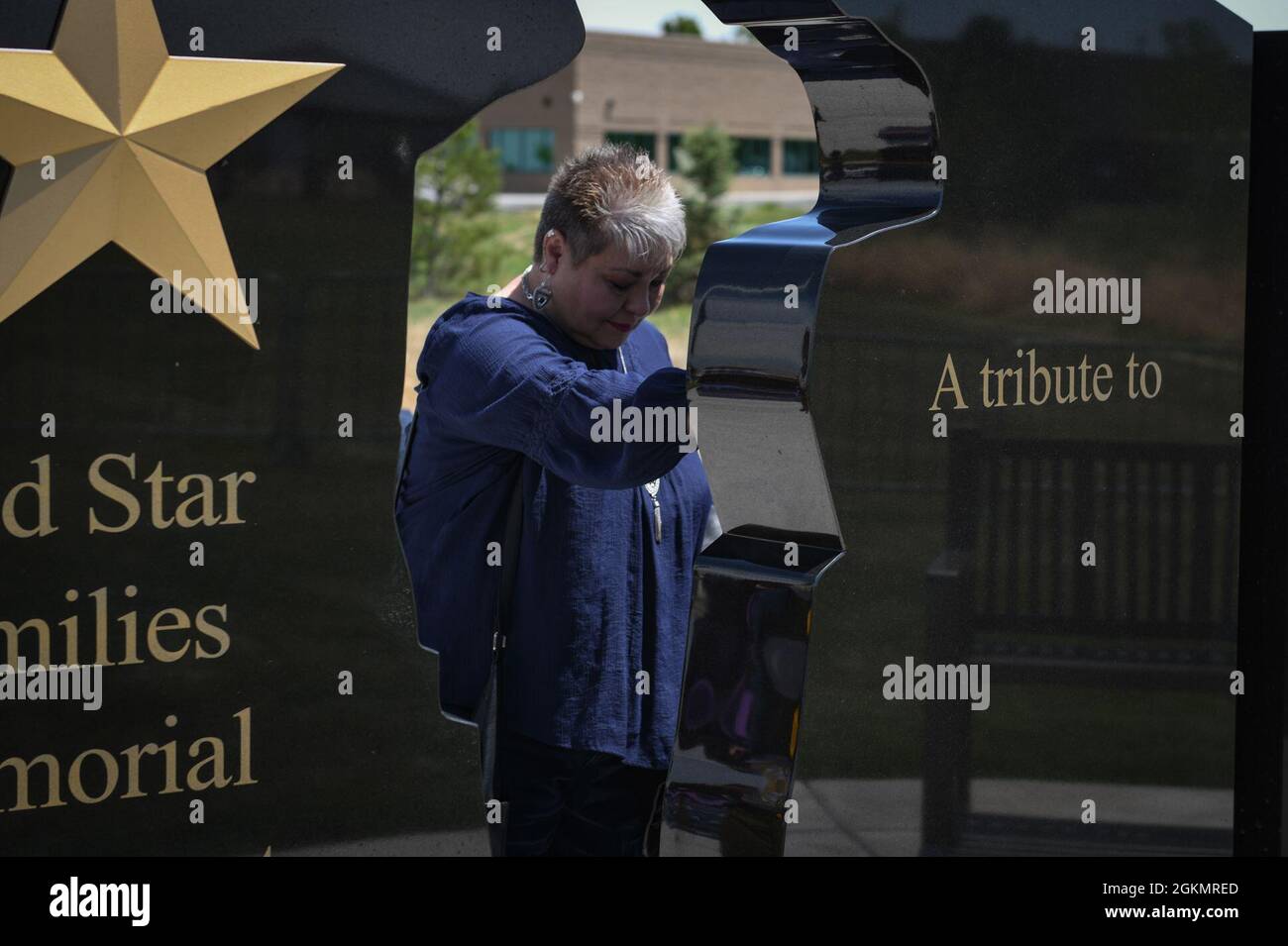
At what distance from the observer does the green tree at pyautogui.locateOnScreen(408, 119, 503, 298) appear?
19.4m

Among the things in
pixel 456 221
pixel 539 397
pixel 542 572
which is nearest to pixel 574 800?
pixel 542 572

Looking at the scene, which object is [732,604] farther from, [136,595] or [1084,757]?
[136,595]

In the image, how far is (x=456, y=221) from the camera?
2041 centimetres

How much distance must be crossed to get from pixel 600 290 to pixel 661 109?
103ft

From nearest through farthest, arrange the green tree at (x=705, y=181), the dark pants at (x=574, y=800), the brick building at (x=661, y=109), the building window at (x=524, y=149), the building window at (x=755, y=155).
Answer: the dark pants at (x=574, y=800) → the green tree at (x=705, y=181) → the brick building at (x=661, y=109) → the building window at (x=755, y=155) → the building window at (x=524, y=149)

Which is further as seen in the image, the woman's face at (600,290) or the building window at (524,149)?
the building window at (524,149)

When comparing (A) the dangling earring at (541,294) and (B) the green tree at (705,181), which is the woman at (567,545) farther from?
(B) the green tree at (705,181)

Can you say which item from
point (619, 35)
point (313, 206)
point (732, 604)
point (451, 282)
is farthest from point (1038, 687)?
point (619, 35)

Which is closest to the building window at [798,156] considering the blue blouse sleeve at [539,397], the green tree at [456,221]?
the green tree at [456,221]

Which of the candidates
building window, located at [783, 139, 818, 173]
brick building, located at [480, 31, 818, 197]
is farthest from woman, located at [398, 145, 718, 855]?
building window, located at [783, 139, 818, 173]

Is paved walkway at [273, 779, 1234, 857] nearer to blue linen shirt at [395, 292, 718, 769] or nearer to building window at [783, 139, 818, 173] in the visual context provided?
blue linen shirt at [395, 292, 718, 769]

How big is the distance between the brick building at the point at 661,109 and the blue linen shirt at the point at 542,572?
30.0 metres

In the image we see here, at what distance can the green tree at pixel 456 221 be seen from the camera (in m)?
19.4

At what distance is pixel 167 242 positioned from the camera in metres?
2.35
